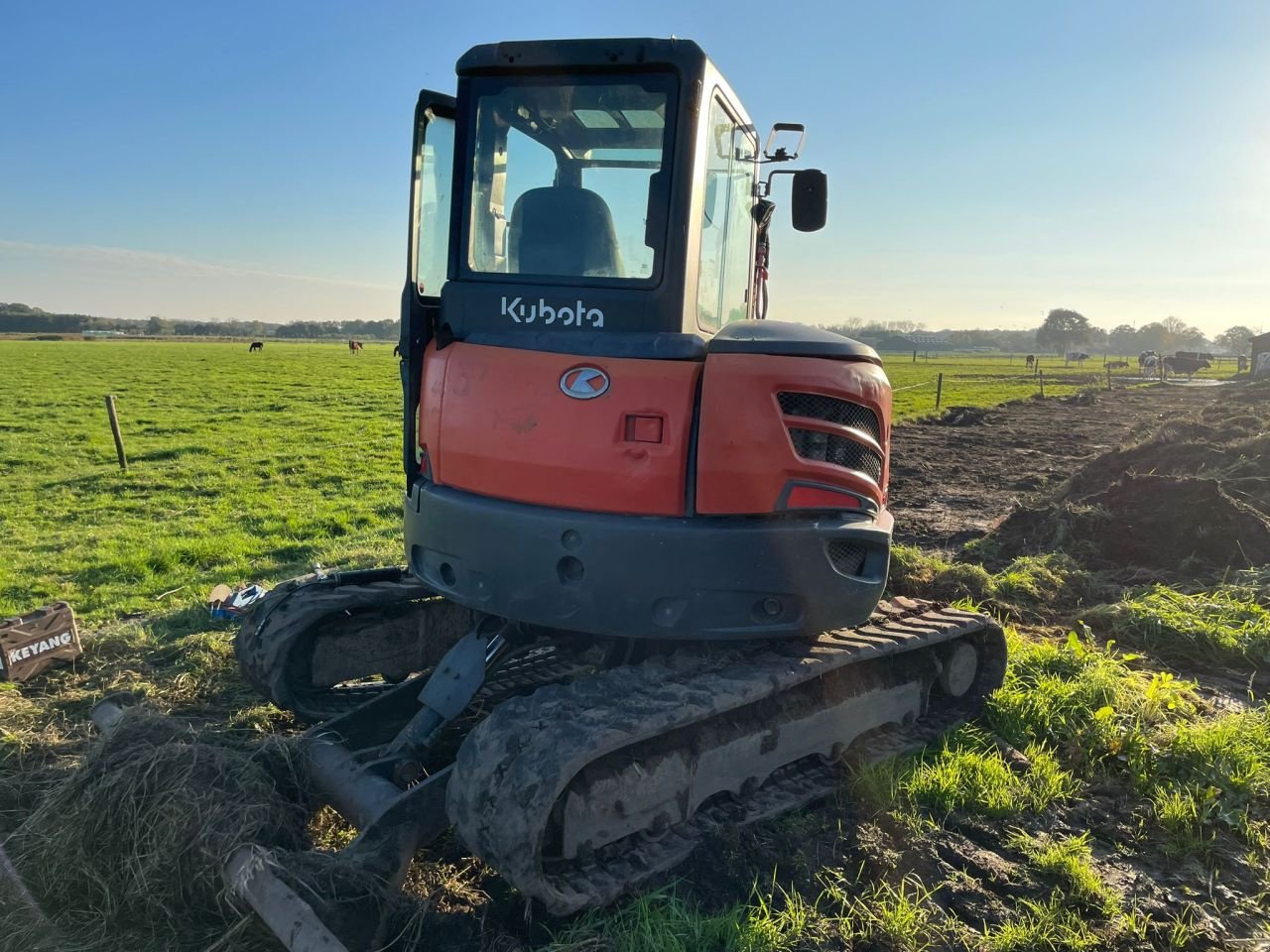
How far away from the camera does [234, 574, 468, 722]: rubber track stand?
441 cm

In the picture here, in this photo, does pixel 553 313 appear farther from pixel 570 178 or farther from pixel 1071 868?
pixel 1071 868

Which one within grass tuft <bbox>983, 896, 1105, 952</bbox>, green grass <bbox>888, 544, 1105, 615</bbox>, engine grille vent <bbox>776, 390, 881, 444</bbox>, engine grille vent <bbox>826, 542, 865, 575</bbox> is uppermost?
engine grille vent <bbox>776, 390, 881, 444</bbox>

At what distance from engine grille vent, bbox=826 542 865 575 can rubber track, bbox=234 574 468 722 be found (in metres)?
2.40

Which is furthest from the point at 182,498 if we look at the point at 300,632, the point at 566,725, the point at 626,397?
the point at 566,725

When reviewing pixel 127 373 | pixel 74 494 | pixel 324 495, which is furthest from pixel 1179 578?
pixel 127 373

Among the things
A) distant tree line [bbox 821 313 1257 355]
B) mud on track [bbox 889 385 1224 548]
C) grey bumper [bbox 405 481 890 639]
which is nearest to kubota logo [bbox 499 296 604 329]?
grey bumper [bbox 405 481 890 639]

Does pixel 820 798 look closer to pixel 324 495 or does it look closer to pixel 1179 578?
pixel 1179 578

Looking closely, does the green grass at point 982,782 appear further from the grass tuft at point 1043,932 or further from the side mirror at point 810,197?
the side mirror at point 810,197

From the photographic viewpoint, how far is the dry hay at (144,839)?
2973 mm

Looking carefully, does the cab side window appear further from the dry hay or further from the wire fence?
the wire fence

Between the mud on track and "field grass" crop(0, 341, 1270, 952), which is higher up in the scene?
the mud on track

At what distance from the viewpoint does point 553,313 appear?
3.58 meters

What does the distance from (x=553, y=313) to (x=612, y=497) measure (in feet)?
2.72

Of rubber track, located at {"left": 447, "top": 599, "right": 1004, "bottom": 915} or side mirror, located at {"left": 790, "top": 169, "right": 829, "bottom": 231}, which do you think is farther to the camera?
side mirror, located at {"left": 790, "top": 169, "right": 829, "bottom": 231}
